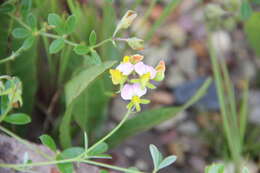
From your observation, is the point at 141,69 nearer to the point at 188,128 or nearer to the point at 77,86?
the point at 77,86

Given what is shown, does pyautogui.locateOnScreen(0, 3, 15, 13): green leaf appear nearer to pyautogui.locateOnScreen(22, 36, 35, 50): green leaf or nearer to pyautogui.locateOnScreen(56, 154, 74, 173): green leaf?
pyautogui.locateOnScreen(22, 36, 35, 50): green leaf

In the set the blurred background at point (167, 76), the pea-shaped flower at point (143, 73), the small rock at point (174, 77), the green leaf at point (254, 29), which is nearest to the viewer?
the pea-shaped flower at point (143, 73)

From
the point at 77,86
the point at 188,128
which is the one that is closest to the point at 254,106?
the point at 188,128

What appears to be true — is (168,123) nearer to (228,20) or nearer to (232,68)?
(232,68)

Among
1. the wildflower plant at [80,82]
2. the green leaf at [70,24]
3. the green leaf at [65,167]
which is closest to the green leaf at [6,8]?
the wildflower plant at [80,82]

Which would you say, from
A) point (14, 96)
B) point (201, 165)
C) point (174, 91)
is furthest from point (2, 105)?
point (174, 91)

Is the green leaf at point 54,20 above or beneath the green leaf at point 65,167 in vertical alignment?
above

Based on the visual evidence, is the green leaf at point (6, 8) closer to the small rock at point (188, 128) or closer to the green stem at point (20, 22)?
the green stem at point (20, 22)

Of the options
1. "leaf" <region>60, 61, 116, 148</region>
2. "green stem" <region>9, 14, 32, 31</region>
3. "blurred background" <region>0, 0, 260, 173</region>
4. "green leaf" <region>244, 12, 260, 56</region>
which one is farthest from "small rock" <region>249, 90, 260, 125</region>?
"green stem" <region>9, 14, 32, 31</region>

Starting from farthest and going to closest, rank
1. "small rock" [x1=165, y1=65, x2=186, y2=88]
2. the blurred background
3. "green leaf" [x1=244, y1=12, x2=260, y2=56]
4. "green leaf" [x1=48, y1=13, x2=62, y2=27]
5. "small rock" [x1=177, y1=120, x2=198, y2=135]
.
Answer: "small rock" [x1=165, y1=65, x2=186, y2=88]
"small rock" [x1=177, y1=120, x2=198, y2=135]
"green leaf" [x1=244, y1=12, x2=260, y2=56]
the blurred background
"green leaf" [x1=48, y1=13, x2=62, y2=27]
